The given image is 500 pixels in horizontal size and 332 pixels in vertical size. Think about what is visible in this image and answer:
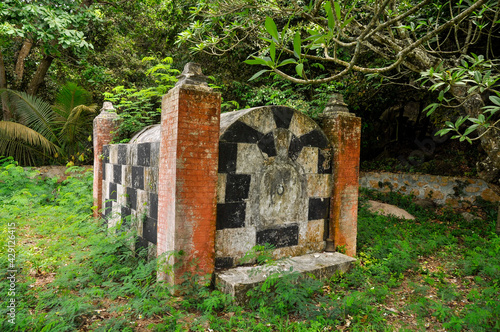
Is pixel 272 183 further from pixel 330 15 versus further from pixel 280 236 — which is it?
pixel 330 15

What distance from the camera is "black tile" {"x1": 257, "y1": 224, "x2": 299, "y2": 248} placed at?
4527 millimetres

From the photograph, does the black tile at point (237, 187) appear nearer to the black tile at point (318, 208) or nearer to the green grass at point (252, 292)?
the green grass at point (252, 292)

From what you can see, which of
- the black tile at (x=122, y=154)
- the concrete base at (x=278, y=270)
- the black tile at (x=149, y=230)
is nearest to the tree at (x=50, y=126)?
the black tile at (x=122, y=154)

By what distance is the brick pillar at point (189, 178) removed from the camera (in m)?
3.75

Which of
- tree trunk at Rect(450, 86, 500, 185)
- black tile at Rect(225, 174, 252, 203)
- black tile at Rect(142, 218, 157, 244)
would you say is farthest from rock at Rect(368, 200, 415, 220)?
black tile at Rect(142, 218, 157, 244)

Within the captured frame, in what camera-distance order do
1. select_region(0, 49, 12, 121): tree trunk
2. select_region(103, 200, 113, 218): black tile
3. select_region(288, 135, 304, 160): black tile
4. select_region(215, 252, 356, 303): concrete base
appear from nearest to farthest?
select_region(215, 252, 356, 303): concrete base → select_region(288, 135, 304, 160): black tile → select_region(103, 200, 113, 218): black tile → select_region(0, 49, 12, 121): tree trunk

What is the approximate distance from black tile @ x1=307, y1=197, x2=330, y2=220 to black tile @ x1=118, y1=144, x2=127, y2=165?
3286mm

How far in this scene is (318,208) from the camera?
5141mm

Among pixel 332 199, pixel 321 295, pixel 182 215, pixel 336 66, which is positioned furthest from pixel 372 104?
pixel 182 215

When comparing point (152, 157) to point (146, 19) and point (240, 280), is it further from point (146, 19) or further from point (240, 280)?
point (146, 19)

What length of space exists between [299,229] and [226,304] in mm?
1724

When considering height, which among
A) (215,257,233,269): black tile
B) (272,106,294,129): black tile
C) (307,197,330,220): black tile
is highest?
(272,106,294,129): black tile

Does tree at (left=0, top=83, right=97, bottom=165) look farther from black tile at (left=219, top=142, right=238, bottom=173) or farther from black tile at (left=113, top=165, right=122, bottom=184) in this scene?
black tile at (left=219, top=142, right=238, bottom=173)

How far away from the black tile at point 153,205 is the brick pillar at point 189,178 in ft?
1.28
